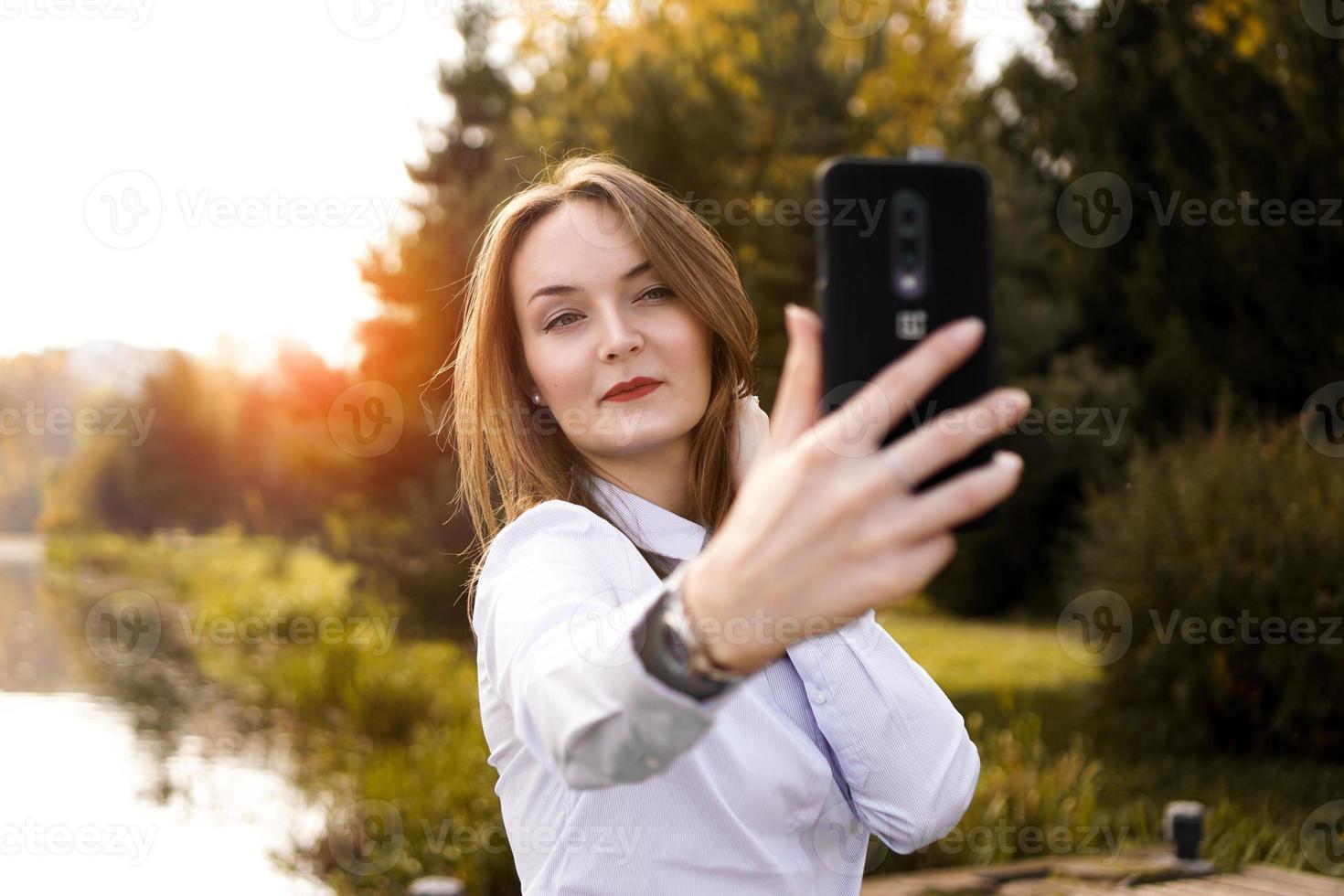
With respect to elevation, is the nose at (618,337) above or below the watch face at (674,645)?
above

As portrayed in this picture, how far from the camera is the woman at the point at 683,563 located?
36.1 inches

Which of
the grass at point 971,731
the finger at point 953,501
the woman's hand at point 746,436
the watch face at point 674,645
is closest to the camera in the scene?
the finger at point 953,501

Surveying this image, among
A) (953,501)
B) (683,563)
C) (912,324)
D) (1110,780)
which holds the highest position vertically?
(912,324)

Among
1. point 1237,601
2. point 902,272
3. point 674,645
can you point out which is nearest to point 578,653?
point 674,645

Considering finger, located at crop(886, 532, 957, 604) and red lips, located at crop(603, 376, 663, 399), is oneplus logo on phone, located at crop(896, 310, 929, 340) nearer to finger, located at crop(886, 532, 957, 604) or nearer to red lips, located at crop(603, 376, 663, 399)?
finger, located at crop(886, 532, 957, 604)

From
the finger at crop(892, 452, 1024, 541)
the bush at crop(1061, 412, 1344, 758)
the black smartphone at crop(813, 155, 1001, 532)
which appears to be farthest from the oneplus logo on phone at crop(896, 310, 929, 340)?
the bush at crop(1061, 412, 1344, 758)

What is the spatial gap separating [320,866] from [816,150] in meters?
7.99

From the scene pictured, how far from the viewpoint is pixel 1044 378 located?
1603 cm

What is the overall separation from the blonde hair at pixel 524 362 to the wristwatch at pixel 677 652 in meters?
0.59

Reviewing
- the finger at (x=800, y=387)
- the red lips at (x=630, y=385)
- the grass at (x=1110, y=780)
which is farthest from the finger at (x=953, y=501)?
the grass at (x=1110, y=780)

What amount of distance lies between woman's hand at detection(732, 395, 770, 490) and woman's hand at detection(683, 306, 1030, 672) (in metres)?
0.79

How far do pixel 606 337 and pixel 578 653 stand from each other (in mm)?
568

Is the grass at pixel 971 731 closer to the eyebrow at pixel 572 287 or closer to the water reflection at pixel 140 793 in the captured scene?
the water reflection at pixel 140 793

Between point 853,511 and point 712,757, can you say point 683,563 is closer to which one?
point 712,757
